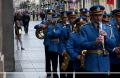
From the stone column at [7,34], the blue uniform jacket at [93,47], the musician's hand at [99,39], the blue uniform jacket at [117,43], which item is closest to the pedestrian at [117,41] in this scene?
the blue uniform jacket at [117,43]

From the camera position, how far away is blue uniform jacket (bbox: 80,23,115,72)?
11062 millimetres

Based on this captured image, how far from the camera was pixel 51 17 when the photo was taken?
56.0ft

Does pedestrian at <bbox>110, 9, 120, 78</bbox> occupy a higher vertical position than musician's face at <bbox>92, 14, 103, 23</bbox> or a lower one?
lower

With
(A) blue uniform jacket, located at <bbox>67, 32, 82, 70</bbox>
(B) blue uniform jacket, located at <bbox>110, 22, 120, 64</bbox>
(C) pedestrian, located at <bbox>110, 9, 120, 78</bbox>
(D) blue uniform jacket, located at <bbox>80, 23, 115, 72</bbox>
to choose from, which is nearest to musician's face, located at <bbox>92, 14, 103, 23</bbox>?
(D) blue uniform jacket, located at <bbox>80, 23, 115, 72</bbox>

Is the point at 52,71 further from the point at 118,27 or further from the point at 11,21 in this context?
the point at 118,27

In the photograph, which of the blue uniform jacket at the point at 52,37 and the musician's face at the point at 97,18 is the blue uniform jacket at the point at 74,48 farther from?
the blue uniform jacket at the point at 52,37

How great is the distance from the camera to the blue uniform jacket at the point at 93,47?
36.3 ft

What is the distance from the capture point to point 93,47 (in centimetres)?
1116

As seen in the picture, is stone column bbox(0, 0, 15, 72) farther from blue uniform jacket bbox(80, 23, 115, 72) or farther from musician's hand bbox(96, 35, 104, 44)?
musician's hand bbox(96, 35, 104, 44)

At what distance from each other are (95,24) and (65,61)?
7.67 feet

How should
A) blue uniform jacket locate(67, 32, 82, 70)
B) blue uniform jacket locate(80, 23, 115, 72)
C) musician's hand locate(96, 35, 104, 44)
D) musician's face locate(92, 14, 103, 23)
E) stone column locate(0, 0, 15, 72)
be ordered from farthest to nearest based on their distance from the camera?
stone column locate(0, 0, 15, 72) → blue uniform jacket locate(67, 32, 82, 70) → blue uniform jacket locate(80, 23, 115, 72) → musician's face locate(92, 14, 103, 23) → musician's hand locate(96, 35, 104, 44)

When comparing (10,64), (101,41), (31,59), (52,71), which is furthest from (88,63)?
(31,59)

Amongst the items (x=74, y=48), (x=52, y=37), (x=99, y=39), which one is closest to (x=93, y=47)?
(x=99, y=39)

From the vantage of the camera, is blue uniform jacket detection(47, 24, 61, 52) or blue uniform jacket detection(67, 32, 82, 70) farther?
blue uniform jacket detection(47, 24, 61, 52)
